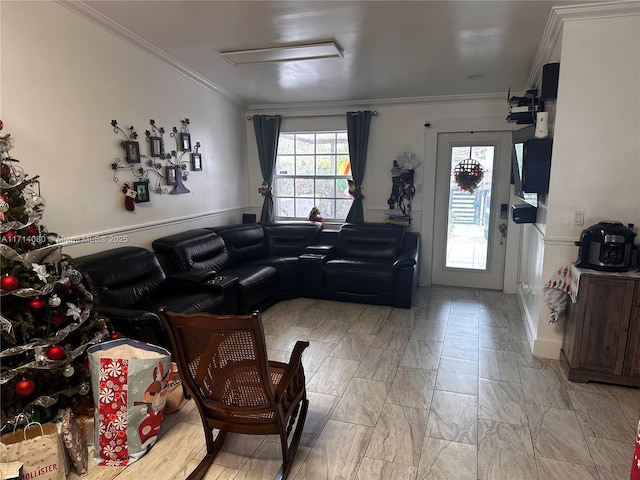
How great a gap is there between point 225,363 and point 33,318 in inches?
41.5

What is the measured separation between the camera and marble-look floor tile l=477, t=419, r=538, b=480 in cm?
200

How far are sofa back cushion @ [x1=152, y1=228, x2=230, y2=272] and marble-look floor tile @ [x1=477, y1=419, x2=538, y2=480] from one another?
2.83m

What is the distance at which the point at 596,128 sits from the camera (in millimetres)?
2834

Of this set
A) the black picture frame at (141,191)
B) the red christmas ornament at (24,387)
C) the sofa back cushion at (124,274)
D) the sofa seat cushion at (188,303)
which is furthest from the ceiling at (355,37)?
the red christmas ornament at (24,387)

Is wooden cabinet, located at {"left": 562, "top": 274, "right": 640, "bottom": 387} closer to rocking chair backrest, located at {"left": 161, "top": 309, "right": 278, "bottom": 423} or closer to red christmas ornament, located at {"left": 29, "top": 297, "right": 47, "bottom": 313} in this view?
rocking chair backrest, located at {"left": 161, "top": 309, "right": 278, "bottom": 423}

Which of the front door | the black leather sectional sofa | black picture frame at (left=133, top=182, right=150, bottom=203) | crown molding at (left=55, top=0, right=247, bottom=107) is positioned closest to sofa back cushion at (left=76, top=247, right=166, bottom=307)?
the black leather sectional sofa

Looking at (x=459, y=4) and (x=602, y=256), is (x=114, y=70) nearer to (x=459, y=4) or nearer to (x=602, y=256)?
(x=459, y=4)

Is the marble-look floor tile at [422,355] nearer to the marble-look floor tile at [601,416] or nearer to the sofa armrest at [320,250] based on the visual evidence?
the marble-look floor tile at [601,416]

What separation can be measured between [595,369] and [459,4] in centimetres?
267

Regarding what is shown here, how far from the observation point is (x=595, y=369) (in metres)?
2.80

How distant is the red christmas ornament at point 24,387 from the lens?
1932mm

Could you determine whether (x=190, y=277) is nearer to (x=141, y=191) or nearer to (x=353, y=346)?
(x=141, y=191)

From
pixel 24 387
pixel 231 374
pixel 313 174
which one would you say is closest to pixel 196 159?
pixel 313 174

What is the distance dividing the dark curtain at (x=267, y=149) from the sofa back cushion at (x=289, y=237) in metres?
0.48
